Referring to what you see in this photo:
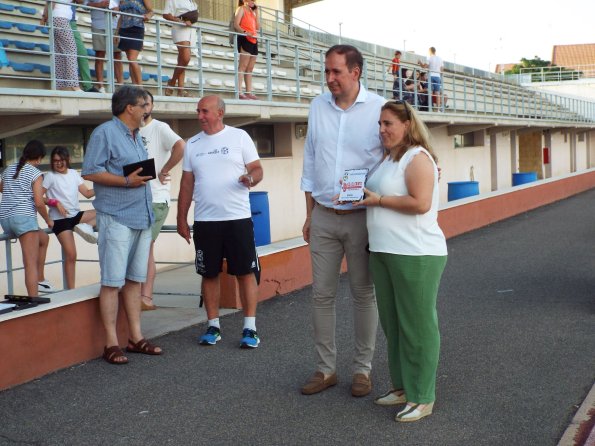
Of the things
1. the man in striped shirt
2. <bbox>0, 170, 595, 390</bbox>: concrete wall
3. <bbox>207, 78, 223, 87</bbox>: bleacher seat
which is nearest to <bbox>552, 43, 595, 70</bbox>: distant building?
<bbox>207, 78, 223, 87</bbox>: bleacher seat

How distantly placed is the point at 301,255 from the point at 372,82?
611 inches

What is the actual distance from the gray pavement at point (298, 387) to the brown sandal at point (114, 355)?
0.09 meters

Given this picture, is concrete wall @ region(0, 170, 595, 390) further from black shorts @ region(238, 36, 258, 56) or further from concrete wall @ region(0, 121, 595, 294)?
black shorts @ region(238, 36, 258, 56)

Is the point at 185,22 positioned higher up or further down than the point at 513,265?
higher up

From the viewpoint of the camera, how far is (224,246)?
699 cm

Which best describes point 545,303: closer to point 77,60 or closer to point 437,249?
point 437,249

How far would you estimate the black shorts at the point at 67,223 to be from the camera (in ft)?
27.9

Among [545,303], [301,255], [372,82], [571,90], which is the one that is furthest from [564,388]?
[571,90]

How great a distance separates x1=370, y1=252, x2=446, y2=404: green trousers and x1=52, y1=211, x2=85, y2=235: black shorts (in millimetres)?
4248

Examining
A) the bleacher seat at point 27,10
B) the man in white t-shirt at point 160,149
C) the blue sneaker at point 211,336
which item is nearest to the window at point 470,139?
the bleacher seat at point 27,10

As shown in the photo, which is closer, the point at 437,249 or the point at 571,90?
the point at 437,249

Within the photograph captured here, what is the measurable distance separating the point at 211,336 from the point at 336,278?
1.79m

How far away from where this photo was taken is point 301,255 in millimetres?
10047

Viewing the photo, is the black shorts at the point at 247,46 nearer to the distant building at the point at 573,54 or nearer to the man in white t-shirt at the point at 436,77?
the man in white t-shirt at the point at 436,77
